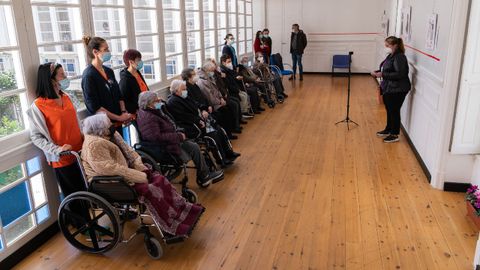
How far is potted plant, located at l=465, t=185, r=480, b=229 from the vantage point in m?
3.14

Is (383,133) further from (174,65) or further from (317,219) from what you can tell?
(174,65)

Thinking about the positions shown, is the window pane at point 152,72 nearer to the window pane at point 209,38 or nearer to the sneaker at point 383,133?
the window pane at point 209,38

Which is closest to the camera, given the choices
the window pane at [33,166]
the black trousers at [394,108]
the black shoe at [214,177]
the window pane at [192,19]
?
the window pane at [33,166]

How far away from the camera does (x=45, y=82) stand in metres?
2.86

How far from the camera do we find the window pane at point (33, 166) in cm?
296

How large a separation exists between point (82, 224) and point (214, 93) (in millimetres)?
2964

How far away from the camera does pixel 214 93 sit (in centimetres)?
550

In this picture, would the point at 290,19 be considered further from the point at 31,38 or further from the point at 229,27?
the point at 31,38

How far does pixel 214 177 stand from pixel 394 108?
287 centimetres

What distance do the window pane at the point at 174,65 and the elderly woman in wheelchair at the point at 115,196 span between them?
2793mm

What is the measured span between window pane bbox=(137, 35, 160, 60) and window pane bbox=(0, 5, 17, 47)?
2066 millimetres

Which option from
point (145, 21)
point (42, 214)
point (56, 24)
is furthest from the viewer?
point (145, 21)

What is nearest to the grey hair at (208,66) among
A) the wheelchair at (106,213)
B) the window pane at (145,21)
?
the window pane at (145,21)

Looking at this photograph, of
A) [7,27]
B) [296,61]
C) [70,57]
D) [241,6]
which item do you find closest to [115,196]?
[7,27]
